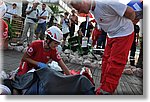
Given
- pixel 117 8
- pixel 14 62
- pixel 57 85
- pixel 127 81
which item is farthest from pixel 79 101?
pixel 117 8

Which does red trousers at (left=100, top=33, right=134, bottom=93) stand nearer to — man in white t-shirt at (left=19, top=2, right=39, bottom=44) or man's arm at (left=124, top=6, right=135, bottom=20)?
man's arm at (left=124, top=6, right=135, bottom=20)

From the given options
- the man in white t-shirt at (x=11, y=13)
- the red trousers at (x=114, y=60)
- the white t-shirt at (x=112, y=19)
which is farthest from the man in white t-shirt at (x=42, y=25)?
the red trousers at (x=114, y=60)

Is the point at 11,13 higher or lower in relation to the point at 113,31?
higher

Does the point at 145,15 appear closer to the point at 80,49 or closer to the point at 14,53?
the point at 80,49

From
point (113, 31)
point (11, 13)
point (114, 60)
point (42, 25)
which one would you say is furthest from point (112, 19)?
point (11, 13)

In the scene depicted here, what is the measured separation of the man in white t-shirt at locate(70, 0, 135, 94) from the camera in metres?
2.71

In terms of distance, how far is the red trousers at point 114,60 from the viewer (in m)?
2.71

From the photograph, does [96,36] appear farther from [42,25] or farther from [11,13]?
[11,13]

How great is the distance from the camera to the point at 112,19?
8.94 feet

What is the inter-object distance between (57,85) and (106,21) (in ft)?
2.05

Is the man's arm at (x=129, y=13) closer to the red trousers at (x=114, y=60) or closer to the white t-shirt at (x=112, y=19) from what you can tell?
the white t-shirt at (x=112, y=19)

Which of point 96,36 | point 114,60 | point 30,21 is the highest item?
point 30,21

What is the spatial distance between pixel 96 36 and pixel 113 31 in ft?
0.45

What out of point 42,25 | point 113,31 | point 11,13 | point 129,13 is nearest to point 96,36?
point 113,31
